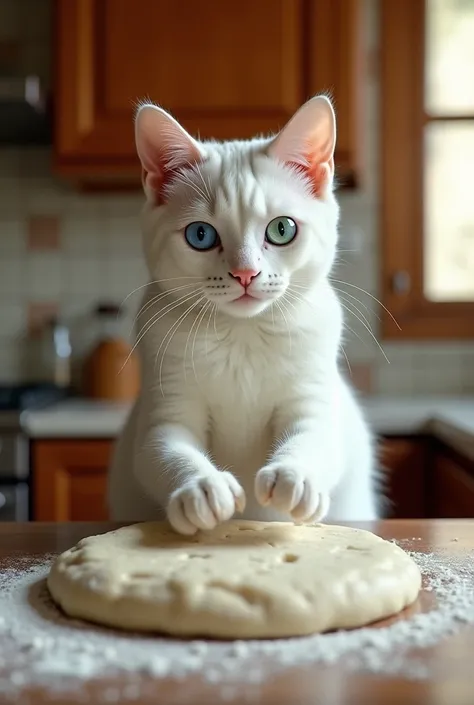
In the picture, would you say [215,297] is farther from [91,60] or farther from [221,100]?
[91,60]

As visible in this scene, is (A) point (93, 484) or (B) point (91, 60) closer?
(A) point (93, 484)

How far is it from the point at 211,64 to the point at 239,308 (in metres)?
1.54

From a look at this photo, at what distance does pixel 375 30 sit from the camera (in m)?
2.68

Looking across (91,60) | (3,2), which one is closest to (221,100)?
(91,60)

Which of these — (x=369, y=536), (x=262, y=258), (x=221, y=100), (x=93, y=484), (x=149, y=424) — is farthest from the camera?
(x=221, y=100)

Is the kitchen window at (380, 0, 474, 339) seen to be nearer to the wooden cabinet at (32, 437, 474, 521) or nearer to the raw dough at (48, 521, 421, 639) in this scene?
the wooden cabinet at (32, 437, 474, 521)

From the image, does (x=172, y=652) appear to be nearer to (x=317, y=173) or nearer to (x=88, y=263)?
(x=317, y=173)

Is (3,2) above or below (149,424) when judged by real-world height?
above

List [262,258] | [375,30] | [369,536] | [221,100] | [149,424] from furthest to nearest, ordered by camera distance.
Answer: [375,30] < [221,100] < [149,424] < [262,258] < [369,536]

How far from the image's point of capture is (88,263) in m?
2.76

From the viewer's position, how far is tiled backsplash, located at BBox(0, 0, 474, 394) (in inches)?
106

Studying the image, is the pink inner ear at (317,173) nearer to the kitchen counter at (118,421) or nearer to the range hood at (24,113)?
the kitchen counter at (118,421)

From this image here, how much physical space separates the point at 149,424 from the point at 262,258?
29 centimetres

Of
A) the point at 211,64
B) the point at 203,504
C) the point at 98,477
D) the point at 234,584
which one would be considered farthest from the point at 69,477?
the point at 234,584
